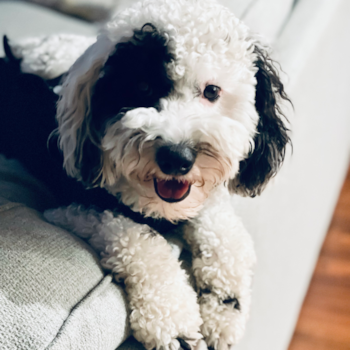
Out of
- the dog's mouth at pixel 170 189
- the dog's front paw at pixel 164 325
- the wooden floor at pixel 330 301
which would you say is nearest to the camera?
the dog's front paw at pixel 164 325

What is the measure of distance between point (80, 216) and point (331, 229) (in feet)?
4.97

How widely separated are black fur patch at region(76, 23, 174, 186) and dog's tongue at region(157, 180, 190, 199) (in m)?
0.17

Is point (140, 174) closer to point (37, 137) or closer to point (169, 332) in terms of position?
point (169, 332)

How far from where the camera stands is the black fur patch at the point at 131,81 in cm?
73

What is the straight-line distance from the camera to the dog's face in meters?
0.73

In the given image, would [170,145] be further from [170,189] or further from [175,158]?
[170,189]

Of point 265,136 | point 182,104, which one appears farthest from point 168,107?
point 265,136

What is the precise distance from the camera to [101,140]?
0.81 m

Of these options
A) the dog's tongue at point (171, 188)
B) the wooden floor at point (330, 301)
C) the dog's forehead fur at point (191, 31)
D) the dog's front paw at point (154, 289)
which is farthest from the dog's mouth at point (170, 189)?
the wooden floor at point (330, 301)

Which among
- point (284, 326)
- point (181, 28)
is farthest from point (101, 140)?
point (284, 326)

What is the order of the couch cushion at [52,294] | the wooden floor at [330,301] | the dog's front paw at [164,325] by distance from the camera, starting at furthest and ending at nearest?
1. the wooden floor at [330,301]
2. the dog's front paw at [164,325]
3. the couch cushion at [52,294]

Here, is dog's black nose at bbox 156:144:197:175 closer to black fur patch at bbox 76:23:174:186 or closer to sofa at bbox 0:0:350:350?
black fur patch at bbox 76:23:174:186

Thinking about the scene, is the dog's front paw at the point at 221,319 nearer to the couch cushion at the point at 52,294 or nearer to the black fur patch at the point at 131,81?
the couch cushion at the point at 52,294

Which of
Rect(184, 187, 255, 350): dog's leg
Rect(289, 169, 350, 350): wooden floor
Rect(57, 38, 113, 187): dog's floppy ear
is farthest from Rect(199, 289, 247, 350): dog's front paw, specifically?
Answer: Rect(289, 169, 350, 350): wooden floor
